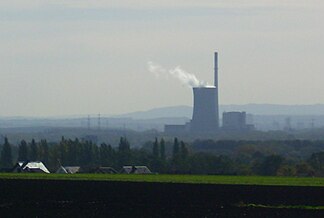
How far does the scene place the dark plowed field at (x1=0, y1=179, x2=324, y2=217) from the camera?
3006 cm

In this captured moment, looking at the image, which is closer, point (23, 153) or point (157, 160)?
point (157, 160)

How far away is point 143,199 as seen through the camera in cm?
3500

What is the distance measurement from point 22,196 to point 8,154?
49.9 meters

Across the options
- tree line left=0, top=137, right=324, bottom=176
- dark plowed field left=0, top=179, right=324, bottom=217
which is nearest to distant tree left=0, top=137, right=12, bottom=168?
tree line left=0, top=137, right=324, bottom=176

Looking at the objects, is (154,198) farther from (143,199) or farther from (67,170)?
(67,170)

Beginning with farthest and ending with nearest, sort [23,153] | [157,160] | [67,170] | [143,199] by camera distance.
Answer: [23,153]
[157,160]
[67,170]
[143,199]

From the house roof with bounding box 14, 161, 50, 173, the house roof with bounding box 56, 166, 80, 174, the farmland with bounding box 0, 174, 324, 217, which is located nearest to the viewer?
the farmland with bounding box 0, 174, 324, 217

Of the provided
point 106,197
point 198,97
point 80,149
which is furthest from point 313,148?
point 106,197

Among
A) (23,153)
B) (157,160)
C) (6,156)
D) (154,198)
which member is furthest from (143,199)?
(23,153)

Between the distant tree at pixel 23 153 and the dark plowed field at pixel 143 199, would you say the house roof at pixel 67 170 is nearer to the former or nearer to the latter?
the distant tree at pixel 23 153

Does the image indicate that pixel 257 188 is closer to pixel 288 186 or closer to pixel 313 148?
pixel 288 186

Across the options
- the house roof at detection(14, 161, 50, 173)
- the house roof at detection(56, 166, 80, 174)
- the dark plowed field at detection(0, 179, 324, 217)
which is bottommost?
the house roof at detection(56, 166, 80, 174)

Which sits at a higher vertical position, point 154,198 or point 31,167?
point 154,198

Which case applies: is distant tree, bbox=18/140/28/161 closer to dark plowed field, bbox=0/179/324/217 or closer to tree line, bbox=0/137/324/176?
tree line, bbox=0/137/324/176
